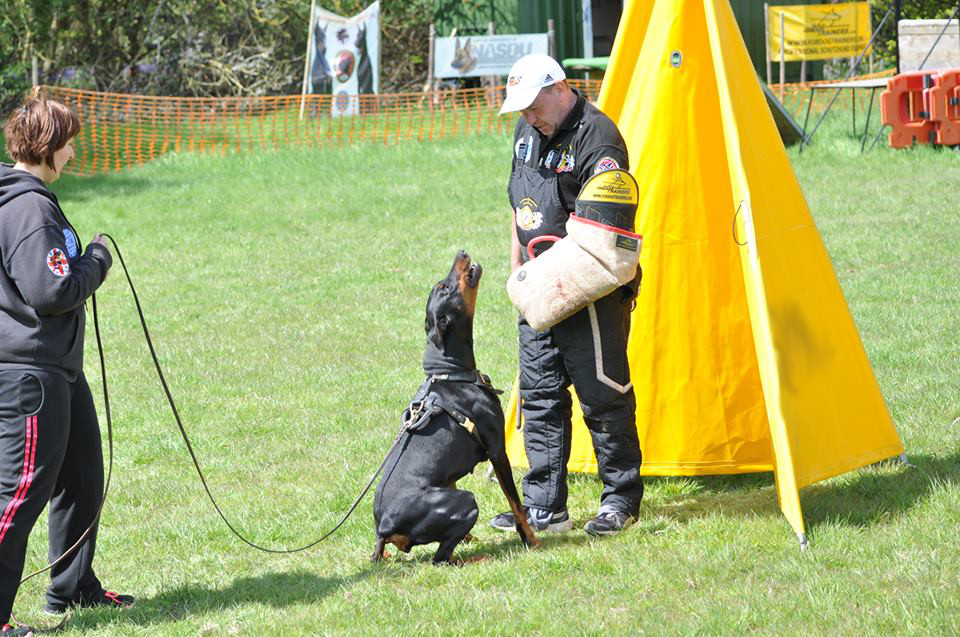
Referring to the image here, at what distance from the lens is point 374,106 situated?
20125 mm

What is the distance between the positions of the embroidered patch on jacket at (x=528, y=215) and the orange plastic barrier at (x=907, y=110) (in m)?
10.6

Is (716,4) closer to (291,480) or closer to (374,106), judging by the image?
(291,480)

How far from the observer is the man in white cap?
4641mm

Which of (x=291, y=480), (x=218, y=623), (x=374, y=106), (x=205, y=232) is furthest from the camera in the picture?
(x=374, y=106)

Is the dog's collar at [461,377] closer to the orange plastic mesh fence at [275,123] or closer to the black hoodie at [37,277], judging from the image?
the black hoodie at [37,277]

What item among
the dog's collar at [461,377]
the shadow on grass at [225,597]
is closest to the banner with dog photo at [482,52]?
the dog's collar at [461,377]

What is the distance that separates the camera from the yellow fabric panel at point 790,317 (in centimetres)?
475

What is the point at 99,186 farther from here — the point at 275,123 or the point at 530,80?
the point at 530,80

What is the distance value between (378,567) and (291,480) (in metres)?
1.56

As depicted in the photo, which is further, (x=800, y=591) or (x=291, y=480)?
(x=291, y=480)

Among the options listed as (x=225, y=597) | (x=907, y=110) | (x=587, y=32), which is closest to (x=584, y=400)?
(x=225, y=597)

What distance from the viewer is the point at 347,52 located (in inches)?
819

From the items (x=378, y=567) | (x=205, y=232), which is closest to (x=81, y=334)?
(x=378, y=567)

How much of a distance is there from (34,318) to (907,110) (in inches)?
505
